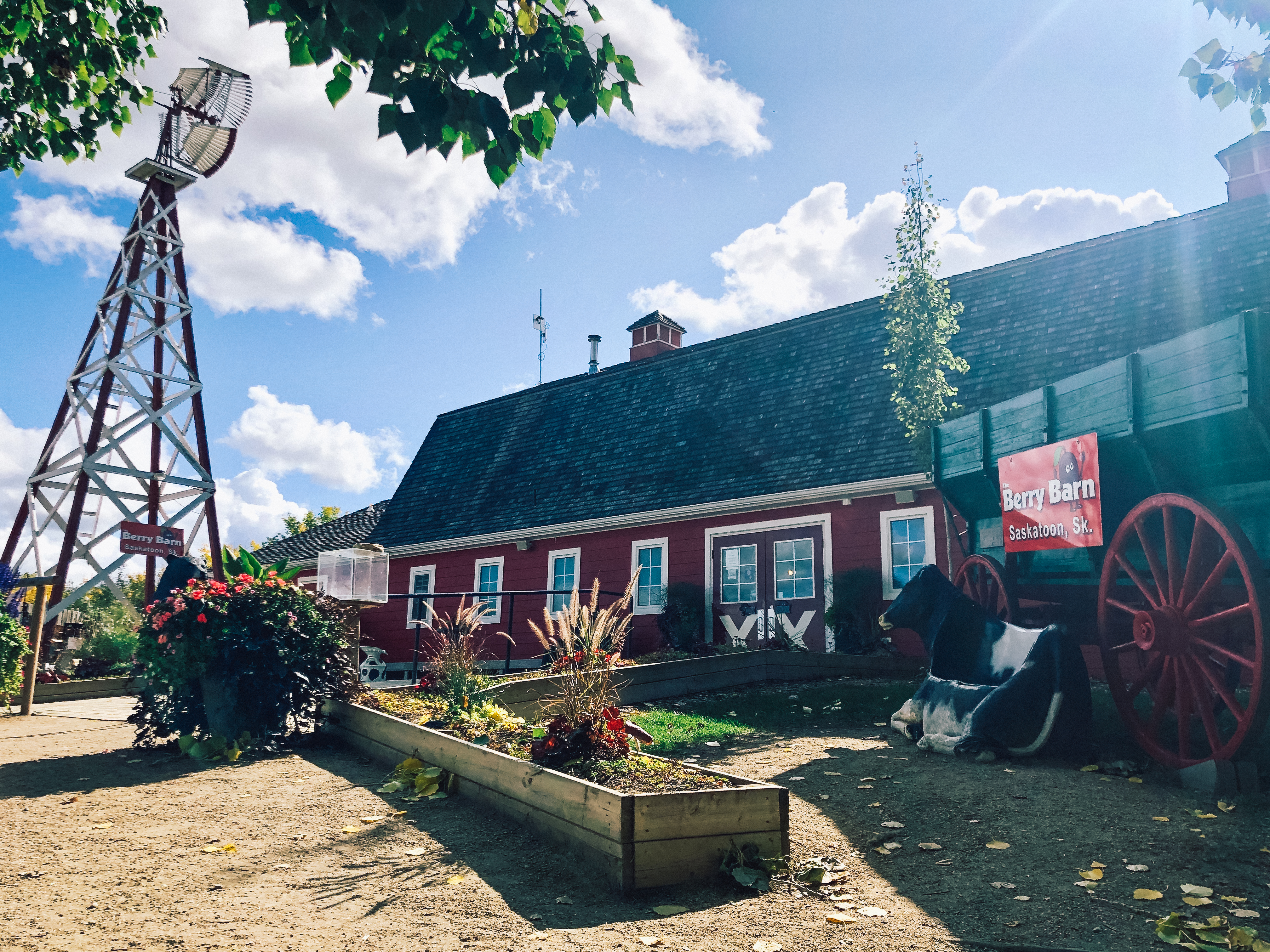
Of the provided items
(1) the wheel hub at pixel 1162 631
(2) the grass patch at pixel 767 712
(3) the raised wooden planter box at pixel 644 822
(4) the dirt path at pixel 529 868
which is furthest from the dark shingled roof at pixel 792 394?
(3) the raised wooden planter box at pixel 644 822

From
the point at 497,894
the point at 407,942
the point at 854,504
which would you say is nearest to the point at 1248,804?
the point at 497,894

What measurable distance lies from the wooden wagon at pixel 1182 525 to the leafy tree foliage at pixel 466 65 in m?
3.85

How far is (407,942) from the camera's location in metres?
3.23

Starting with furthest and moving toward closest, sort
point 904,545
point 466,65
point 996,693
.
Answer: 1. point 904,545
2. point 996,693
3. point 466,65

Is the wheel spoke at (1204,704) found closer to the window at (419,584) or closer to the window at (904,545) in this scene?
the window at (904,545)

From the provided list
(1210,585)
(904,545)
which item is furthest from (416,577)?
(1210,585)

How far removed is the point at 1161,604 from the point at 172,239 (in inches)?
780

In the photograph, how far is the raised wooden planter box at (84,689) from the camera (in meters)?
13.2

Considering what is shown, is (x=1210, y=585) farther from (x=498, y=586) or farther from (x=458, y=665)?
(x=498, y=586)

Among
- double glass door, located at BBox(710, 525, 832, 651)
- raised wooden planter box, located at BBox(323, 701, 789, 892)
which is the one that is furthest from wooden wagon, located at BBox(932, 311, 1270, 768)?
double glass door, located at BBox(710, 525, 832, 651)

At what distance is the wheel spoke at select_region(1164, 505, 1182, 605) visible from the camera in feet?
18.1

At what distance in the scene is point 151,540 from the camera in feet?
56.3

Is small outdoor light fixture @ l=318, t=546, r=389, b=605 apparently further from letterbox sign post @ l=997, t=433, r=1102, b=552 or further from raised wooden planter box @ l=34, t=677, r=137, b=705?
raised wooden planter box @ l=34, t=677, r=137, b=705

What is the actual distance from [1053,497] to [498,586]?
12895mm
